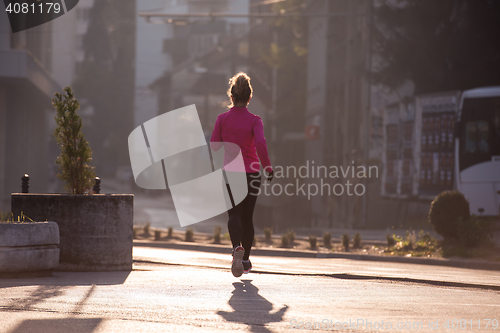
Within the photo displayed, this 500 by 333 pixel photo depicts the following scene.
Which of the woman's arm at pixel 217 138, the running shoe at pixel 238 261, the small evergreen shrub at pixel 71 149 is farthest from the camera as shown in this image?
the small evergreen shrub at pixel 71 149

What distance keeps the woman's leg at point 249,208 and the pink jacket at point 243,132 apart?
11cm

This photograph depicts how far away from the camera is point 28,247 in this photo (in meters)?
6.57

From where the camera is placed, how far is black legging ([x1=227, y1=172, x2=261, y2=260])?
6.45m

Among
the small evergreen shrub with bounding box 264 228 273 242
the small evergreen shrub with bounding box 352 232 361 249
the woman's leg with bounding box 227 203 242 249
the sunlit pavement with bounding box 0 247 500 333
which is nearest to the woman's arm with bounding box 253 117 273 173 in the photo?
the woman's leg with bounding box 227 203 242 249

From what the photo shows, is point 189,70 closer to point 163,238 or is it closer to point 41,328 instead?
point 163,238

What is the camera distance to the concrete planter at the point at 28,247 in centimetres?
643

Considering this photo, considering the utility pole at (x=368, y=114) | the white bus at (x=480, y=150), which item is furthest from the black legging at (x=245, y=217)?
the utility pole at (x=368, y=114)

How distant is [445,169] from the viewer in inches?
844

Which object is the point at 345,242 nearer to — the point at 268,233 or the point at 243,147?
the point at 268,233

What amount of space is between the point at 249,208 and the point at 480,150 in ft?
49.7

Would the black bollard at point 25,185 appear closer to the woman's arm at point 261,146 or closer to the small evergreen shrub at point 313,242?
the woman's arm at point 261,146

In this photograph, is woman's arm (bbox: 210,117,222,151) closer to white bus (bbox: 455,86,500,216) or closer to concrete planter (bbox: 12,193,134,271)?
concrete planter (bbox: 12,193,134,271)

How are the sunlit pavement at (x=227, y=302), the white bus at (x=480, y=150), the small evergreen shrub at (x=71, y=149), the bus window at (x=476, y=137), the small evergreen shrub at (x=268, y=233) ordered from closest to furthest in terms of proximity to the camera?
the sunlit pavement at (x=227, y=302), the small evergreen shrub at (x=71, y=149), the small evergreen shrub at (x=268, y=233), the white bus at (x=480, y=150), the bus window at (x=476, y=137)

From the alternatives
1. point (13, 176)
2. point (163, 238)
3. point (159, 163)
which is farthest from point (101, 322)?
point (159, 163)
